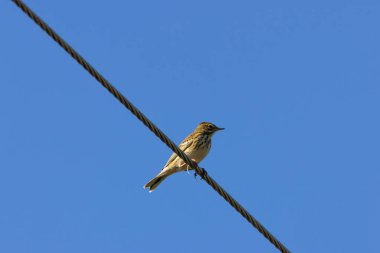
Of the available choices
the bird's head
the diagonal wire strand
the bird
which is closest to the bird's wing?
the bird

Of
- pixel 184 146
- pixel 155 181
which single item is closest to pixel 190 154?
pixel 184 146

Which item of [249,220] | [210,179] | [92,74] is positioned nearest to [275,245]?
[249,220]

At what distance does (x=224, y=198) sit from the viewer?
34.3ft

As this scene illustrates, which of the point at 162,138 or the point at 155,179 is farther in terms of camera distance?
the point at 155,179

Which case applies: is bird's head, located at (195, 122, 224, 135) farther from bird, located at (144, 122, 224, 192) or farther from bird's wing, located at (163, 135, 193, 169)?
bird's wing, located at (163, 135, 193, 169)

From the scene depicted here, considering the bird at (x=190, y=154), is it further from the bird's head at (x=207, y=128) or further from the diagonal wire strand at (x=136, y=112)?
the diagonal wire strand at (x=136, y=112)

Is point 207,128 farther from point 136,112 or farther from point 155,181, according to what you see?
point 136,112

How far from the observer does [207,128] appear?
1670 centimetres

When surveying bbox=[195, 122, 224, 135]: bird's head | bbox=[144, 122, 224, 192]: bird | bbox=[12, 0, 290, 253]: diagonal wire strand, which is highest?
bbox=[195, 122, 224, 135]: bird's head

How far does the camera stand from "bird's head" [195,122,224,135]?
1655 cm

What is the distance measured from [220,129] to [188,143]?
0.93 metres

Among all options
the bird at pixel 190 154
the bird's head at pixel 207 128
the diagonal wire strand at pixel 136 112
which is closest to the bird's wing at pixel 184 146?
the bird at pixel 190 154

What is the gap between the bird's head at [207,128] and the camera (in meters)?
16.5

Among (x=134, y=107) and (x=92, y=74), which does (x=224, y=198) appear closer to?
(x=134, y=107)
